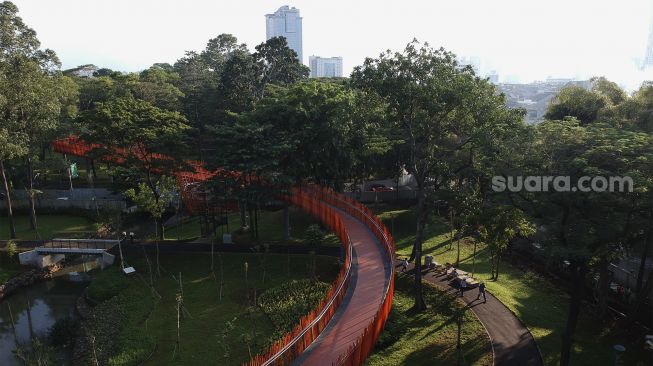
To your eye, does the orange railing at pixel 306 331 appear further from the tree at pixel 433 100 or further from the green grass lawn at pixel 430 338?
the tree at pixel 433 100

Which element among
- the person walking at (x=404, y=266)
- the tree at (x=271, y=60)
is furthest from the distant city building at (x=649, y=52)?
the person walking at (x=404, y=266)

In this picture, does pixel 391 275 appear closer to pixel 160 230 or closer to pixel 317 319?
pixel 317 319

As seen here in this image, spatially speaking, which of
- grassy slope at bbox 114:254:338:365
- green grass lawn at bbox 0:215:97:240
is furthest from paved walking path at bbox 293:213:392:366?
green grass lawn at bbox 0:215:97:240

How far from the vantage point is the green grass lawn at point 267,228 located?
37.2m

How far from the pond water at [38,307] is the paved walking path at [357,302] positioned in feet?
55.4

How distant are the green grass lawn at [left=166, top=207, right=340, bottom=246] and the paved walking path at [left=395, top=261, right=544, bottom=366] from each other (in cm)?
1269

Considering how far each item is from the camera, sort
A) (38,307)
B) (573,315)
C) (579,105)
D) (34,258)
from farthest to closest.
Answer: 1. (579,105)
2. (34,258)
3. (38,307)
4. (573,315)

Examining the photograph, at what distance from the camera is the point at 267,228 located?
40.1 metres

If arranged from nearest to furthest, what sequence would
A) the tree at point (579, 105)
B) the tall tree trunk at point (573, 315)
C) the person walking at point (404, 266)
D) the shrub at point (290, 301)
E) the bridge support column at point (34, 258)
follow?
the tall tree trunk at point (573, 315) < the shrub at point (290, 301) < the person walking at point (404, 266) < the bridge support column at point (34, 258) < the tree at point (579, 105)

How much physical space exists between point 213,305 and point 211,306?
14 centimetres

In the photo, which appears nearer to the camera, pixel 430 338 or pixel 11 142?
pixel 430 338

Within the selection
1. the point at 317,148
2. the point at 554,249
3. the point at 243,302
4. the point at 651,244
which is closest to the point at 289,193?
A: the point at 317,148

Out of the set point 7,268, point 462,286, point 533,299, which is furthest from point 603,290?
point 7,268

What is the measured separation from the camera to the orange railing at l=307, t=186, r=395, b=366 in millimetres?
16719
